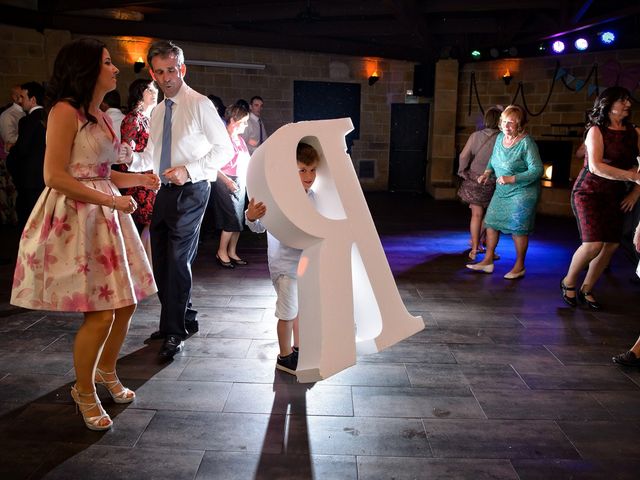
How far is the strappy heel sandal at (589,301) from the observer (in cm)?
383

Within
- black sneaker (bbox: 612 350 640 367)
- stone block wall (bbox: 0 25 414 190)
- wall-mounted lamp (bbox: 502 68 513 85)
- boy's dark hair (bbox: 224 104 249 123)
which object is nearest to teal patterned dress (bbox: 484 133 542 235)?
black sneaker (bbox: 612 350 640 367)

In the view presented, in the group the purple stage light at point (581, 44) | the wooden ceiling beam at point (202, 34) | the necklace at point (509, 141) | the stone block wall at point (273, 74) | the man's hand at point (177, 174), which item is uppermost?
the wooden ceiling beam at point (202, 34)

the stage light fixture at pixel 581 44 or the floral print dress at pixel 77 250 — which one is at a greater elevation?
the stage light fixture at pixel 581 44

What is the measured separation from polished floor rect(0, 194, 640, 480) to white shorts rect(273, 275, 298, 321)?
36 cm

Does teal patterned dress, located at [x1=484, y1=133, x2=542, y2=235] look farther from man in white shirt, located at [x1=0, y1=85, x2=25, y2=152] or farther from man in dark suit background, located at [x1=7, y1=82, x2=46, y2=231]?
Result: man in white shirt, located at [x1=0, y1=85, x2=25, y2=152]

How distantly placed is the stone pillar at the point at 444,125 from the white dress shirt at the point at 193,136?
7.67 metres

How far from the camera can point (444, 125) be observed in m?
Result: 10.3

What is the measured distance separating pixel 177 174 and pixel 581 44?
7151 millimetres

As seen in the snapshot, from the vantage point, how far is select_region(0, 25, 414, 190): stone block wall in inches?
313

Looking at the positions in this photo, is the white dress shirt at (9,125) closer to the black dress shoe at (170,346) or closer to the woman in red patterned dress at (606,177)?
the black dress shoe at (170,346)

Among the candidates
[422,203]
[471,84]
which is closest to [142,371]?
[422,203]

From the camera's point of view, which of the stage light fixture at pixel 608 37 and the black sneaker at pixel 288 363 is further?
the stage light fixture at pixel 608 37

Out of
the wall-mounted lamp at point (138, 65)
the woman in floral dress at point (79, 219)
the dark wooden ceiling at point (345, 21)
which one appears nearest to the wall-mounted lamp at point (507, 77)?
the dark wooden ceiling at point (345, 21)

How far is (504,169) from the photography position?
4410 mm
